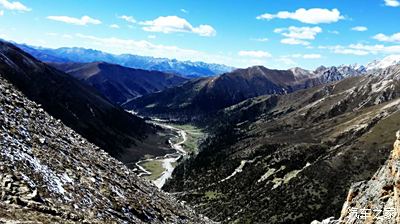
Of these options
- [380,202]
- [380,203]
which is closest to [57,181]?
[380,203]

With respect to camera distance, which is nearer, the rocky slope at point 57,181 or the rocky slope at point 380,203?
the rocky slope at point 57,181

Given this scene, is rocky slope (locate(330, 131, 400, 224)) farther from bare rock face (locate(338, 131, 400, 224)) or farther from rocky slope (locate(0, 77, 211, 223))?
rocky slope (locate(0, 77, 211, 223))

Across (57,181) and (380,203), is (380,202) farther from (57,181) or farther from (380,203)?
(57,181)

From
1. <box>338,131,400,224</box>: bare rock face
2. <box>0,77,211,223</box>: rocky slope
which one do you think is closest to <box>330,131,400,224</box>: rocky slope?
<box>338,131,400,224</box>: bare rock face

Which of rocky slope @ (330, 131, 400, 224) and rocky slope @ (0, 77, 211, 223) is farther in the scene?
rocky slope @ (330, 131, 400, 224)

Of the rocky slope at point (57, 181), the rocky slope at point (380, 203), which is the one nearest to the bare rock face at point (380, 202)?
the rocky slope at point (380, 203)

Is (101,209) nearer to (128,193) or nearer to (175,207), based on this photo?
(128,193)

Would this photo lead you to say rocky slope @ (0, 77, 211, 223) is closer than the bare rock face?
Yes

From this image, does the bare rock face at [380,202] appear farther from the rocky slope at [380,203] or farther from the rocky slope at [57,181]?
the rocky slope at [57,181]
